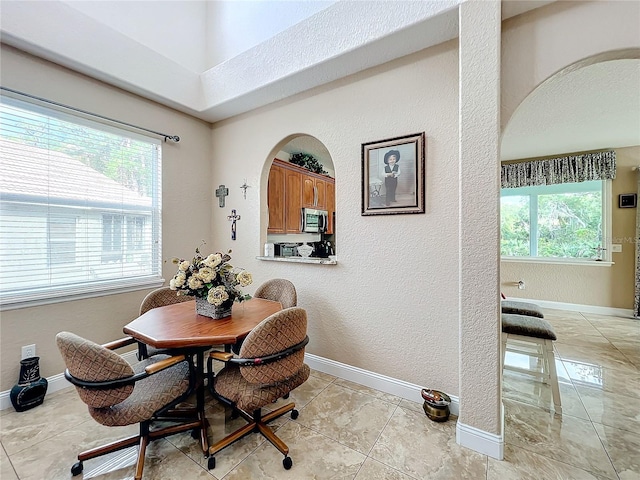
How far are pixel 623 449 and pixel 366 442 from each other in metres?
1.57

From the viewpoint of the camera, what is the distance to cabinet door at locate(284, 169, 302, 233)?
409 cm

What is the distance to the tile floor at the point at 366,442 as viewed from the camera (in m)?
1.51

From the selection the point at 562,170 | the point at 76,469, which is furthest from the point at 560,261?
the point at 76,469

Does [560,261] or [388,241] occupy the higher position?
[388,241]

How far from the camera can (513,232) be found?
17.1 feet

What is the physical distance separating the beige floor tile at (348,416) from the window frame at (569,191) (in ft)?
11.6

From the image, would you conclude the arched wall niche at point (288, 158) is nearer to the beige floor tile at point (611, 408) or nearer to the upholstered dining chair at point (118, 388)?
the upholstered dining chair at point (118, 388)

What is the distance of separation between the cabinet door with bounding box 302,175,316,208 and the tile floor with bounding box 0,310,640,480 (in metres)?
2.89

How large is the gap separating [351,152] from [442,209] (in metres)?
0.94

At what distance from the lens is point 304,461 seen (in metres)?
1.58

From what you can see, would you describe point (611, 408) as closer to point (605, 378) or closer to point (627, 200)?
point (605, 378)

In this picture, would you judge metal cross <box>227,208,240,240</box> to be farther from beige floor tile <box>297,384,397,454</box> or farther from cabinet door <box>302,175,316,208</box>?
beige floor tile <box>297,384,397,454</box>

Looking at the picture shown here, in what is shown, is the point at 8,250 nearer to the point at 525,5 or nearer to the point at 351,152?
the point at 351,152

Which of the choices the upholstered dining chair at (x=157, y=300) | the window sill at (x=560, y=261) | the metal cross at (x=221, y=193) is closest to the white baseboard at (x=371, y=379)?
the upholstered dining chair at (x=157, y=300)
